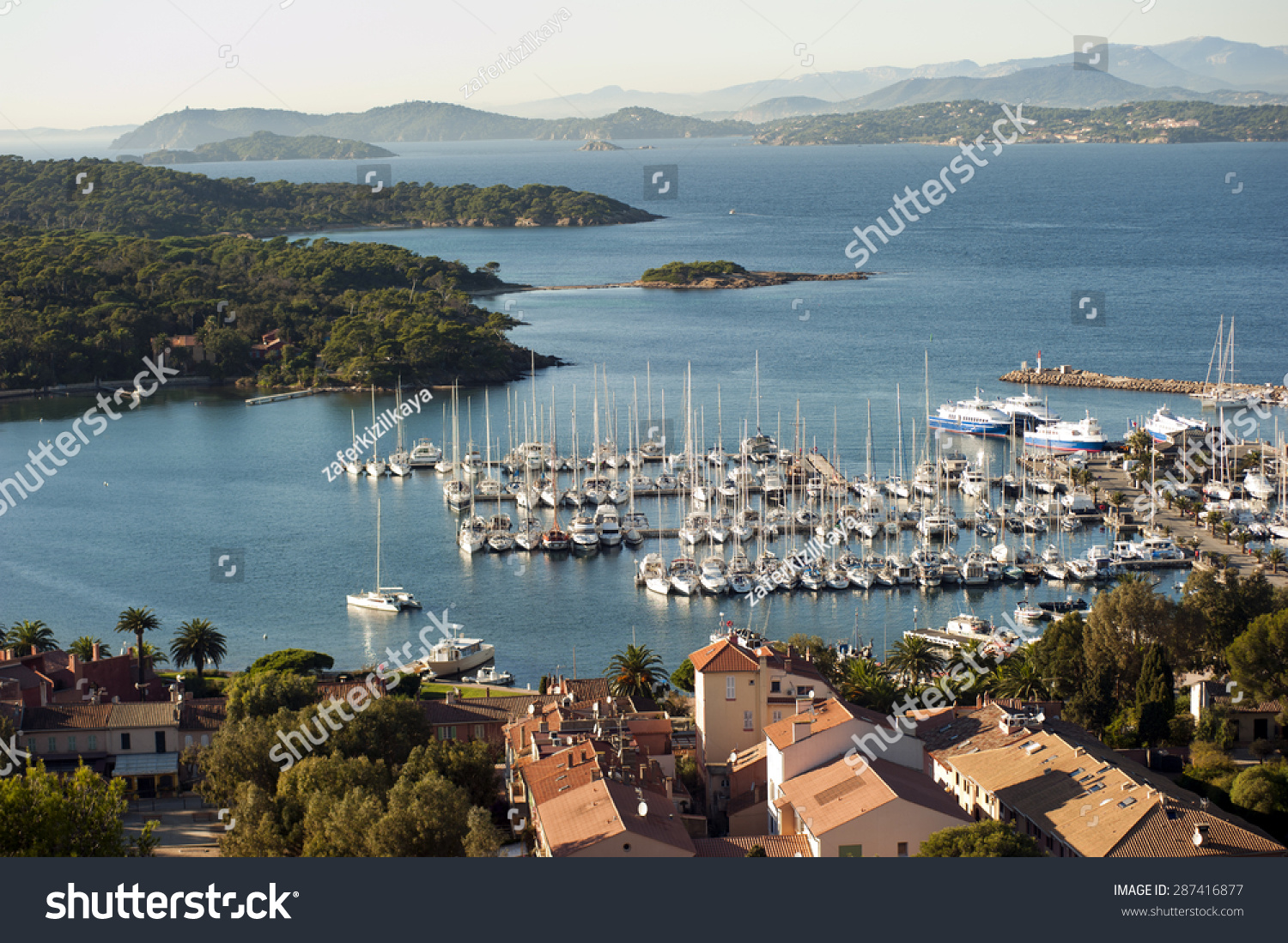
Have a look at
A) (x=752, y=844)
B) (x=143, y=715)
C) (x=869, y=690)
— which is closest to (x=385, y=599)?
(x=143, y=715)

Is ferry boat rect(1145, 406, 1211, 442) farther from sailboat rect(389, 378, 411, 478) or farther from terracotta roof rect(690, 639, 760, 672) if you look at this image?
terracotta roof rect(690, 639, 760, 672)

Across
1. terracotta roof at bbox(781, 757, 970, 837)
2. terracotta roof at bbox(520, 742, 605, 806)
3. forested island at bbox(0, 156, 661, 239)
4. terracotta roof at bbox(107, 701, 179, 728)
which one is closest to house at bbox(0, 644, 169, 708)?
terracotta roof at bbox(107, 701, 179, 728)

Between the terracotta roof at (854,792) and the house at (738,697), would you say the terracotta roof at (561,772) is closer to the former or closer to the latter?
the terracotta roof at (854,792)

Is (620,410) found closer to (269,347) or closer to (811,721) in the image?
(269,347)

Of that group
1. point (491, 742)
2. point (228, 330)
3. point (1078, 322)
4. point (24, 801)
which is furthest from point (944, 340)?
point (24, 801)

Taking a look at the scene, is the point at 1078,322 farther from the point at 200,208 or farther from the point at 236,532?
the point at 200,208
